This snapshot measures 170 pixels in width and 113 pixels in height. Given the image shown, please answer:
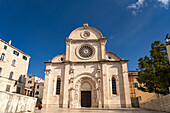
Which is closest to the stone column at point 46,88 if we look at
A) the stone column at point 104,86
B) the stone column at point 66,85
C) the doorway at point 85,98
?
the stone column at point 66,85

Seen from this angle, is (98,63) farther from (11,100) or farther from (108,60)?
(11,100)

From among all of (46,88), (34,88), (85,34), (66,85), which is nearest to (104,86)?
(66,85)

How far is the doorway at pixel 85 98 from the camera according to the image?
2328 cm

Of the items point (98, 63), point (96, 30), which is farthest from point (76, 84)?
point (96, 30)

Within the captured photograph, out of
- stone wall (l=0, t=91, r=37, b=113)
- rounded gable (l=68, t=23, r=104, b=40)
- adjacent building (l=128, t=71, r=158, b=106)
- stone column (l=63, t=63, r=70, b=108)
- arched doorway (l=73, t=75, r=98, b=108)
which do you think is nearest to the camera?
stone wall (l=0, t=91, r=37, b=113)

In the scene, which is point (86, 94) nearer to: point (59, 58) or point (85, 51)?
point (85, 51)

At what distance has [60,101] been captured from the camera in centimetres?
2294

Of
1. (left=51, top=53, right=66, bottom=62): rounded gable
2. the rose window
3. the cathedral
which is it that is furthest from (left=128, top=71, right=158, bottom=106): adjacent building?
(left=51, top=53, right=66, bottom=62): rounded gable

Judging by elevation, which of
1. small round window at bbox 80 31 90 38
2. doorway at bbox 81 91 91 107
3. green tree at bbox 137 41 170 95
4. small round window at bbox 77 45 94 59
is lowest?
doorway at bbox 81 91 91 107

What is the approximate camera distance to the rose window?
2619 centimetres

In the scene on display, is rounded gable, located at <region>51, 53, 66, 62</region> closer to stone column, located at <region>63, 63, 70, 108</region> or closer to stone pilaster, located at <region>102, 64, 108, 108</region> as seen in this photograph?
stone column, located at <region>63, 63, 70, 108</region>

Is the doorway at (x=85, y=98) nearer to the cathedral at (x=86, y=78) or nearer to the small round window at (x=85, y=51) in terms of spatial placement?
the cathedral at (x=86, y=78)

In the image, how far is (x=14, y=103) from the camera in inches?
249

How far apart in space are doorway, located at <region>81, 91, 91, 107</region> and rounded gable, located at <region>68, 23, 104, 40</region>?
11.3 metres
